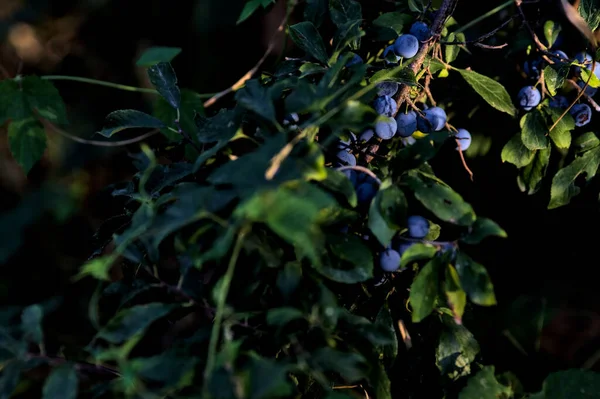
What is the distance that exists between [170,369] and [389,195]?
293 millimetres

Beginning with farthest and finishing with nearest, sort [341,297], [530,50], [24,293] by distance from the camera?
[24,293], [530,50], [341,297]

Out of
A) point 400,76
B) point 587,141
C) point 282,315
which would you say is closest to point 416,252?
point 282,315

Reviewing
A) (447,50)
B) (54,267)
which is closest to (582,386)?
(447,50)

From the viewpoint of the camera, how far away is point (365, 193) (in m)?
0.69

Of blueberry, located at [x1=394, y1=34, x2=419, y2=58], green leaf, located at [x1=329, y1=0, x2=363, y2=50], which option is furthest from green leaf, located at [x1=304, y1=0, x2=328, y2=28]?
blueberry, located at [x1=394, y1=34, x2=419, y2=58]

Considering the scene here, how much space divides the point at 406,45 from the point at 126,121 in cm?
42

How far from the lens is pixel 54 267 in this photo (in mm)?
2094

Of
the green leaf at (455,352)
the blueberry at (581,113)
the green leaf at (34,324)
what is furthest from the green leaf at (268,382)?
the blueberry at (581,113)

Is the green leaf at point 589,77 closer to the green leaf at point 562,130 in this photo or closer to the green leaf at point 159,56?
the green leaf at point 562,130

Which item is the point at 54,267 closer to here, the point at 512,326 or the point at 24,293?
the point at 24,293

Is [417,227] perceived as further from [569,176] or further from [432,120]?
[569,176]

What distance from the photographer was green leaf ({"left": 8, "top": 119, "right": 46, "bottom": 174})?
90 cm

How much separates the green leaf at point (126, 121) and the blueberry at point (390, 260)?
379 mm

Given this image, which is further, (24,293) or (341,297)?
(24,293)
